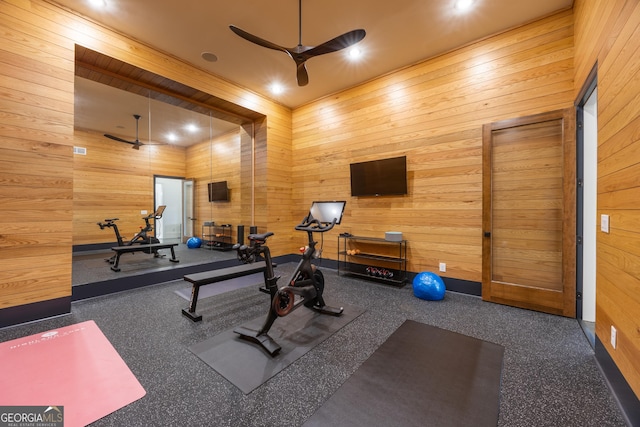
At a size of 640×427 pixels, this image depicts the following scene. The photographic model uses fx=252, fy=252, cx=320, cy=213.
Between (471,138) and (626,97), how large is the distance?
2068 millimetres

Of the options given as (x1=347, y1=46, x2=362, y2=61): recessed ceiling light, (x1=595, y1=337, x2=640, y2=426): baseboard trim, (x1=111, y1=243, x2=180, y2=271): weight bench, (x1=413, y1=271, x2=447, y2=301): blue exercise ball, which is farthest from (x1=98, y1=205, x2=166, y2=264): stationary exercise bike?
(x1=595, y1=337, x2=640, y2=426): baseboard trim

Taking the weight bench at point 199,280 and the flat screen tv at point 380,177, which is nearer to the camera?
the weight bench at point 199,280

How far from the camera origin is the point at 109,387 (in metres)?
1.78

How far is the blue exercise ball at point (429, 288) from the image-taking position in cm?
344

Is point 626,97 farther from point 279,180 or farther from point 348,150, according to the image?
point 279,180

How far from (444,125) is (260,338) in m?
3.83

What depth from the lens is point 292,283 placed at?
2605mm

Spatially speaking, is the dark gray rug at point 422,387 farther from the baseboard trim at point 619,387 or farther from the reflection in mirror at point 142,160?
the reflection in mirror at point 142,160

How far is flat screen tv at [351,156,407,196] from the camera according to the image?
4199mm

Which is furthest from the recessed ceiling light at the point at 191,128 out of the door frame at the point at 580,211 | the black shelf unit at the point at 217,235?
the door frame at the point at 580,211

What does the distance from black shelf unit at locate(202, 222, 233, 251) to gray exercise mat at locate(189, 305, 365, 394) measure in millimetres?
3520

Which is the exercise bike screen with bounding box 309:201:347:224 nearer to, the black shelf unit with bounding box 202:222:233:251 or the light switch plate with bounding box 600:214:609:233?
the light switch plate with bounding box 600:214:609:233

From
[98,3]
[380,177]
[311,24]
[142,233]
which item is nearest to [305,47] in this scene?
[311,24]

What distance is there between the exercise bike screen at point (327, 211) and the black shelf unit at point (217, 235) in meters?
3.41
